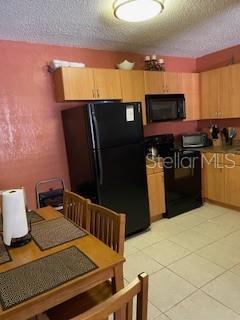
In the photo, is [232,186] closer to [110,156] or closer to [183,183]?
[183,183]

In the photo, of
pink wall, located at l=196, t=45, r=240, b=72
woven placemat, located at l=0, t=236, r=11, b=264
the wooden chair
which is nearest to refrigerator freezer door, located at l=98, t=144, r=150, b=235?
the wooden chair

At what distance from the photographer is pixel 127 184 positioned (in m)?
2.84

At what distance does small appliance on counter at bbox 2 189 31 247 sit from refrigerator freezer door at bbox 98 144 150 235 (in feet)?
4.26

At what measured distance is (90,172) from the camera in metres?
2.66

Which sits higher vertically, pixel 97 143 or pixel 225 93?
pixel 225 93

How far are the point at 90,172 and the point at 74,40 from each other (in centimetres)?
154

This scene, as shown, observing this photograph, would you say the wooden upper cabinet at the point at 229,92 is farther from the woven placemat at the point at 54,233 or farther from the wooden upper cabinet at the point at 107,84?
the woven placemat at the point at 54,233

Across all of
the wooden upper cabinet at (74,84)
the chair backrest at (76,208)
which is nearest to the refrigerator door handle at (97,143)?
the wooden upper cabinet at (74,84)

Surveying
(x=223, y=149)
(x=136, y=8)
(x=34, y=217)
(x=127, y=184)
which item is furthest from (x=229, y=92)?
(x=34, y=217)

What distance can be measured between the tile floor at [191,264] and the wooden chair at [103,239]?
0.58m

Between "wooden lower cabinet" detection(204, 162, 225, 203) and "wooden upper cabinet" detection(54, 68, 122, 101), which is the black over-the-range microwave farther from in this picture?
"wooden lower cabinet" detection(204, 162, 225, 203)

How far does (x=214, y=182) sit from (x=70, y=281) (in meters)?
3.08

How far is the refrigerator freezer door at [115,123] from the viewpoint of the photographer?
2.55 m

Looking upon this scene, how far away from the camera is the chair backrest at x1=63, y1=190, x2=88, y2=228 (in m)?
1.79
